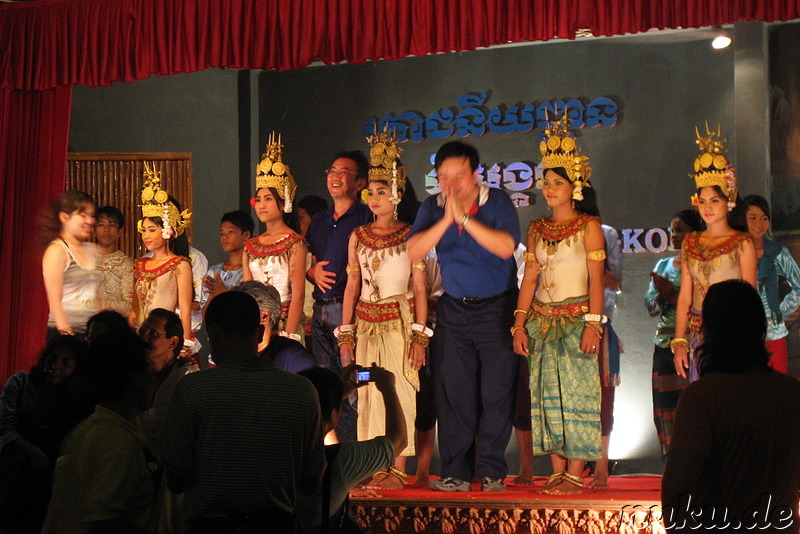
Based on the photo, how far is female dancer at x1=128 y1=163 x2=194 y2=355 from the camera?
226 inches

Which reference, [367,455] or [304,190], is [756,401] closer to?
[367,455]

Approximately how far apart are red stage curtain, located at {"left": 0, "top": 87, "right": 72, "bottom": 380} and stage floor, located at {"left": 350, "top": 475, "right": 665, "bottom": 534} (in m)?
2.56

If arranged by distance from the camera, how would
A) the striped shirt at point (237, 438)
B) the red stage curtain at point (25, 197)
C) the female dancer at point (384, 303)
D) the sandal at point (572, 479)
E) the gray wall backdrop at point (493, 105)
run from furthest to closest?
1. the gray wall backdrop at point (493, 105)
2. the red stage curtain at point (25, 197)
3. the female dancer at point (384, 303)
4. the sandal at point (572, 479)
5. the striped shirt at point (237, 438)

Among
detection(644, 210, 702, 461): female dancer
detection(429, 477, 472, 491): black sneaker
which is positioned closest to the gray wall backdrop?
detection(644, 210, 702, 461): female dancer

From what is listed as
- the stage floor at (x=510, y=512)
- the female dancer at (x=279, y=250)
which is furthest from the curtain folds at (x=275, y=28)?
the stage floor at (x=510, y=512)

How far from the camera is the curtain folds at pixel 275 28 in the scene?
4.82 metres

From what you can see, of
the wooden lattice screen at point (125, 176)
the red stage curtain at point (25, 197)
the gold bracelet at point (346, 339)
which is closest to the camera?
the gold bracelet at point (346, 339)

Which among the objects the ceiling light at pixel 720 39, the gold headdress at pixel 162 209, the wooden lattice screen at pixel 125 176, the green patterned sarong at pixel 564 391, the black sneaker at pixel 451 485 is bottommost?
the black sneaker at pixel 451 485

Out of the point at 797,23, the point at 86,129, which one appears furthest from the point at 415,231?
the point at 86,129

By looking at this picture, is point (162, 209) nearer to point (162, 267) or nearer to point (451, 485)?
point (162, 267)

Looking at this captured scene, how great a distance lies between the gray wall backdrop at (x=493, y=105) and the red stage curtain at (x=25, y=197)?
4.79 ft

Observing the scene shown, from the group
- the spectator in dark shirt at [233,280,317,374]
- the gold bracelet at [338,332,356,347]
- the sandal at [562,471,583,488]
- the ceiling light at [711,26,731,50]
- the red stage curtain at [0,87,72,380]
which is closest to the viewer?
the spectator in dark shirt at [233,280,317,374]

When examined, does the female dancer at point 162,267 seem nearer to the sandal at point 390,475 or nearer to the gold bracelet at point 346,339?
the gold bracelet at point 346,339

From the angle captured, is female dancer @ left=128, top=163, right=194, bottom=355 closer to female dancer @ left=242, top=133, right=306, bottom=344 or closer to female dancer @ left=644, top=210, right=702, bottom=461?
female dancer @ left=242, top=133, right=306, bottom=344
